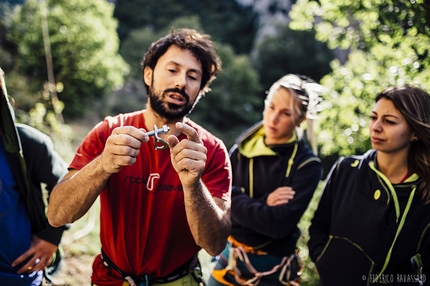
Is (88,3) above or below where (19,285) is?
above

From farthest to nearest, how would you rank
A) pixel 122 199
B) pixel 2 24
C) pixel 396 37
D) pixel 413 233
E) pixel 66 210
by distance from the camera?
pixel 2 24 → pixel 396 37 → pixel 413 233 → pixel 122 199 → pixel 66 210

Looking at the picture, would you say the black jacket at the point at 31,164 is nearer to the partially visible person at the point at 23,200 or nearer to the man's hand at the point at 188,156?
the partially visible person at the point at 23,200

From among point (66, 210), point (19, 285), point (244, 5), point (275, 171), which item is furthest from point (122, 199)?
point (244, 5)

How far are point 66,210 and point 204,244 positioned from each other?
62 centimetres

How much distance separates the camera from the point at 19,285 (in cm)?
226

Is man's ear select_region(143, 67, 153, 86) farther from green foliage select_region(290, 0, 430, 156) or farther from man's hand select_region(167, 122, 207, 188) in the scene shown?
green foliage select_region(290, 0, 430, 156)

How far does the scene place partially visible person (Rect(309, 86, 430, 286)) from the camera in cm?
224

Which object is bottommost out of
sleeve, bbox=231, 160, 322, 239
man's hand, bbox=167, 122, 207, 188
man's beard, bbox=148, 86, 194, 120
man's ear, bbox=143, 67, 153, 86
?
sleeve, bbox=231, 160, 322, 239

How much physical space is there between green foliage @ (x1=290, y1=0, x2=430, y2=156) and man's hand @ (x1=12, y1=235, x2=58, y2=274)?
2.48m

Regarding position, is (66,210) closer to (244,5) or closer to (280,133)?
(280,133)

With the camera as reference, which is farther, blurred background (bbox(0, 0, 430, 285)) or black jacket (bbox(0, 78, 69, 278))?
blurred background (bbox(0, 0, 430, 285))

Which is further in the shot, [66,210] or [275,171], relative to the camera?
[275,171]

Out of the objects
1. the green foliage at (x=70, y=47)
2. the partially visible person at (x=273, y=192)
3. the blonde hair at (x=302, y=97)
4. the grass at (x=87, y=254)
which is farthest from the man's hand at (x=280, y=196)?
the green foliage at (x=70, y=47)

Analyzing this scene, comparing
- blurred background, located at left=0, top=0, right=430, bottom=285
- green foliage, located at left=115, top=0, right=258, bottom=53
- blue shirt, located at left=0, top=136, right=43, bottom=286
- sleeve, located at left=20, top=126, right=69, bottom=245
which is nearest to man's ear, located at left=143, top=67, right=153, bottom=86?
blurred background, located at left=0, top=0, right=430, bottom=285
